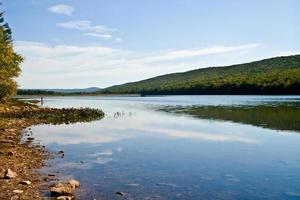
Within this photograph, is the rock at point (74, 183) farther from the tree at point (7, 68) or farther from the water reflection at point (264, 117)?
the tree at point (7, 68)

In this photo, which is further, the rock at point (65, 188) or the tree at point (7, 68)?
the tree at point (7, 68)

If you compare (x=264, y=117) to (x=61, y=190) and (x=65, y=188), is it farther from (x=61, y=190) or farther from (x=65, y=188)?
(x=61, y=190)

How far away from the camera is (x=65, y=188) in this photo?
56.6ft

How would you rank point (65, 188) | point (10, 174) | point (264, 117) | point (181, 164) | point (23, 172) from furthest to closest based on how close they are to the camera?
point (264, 117) < point (181, 164) < point (23, 172) < point (10, 174) < point (65, 188)

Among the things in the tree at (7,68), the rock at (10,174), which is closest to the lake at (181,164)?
the rock at (10,174)

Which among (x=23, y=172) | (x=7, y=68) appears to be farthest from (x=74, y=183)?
(x=7, y=68)

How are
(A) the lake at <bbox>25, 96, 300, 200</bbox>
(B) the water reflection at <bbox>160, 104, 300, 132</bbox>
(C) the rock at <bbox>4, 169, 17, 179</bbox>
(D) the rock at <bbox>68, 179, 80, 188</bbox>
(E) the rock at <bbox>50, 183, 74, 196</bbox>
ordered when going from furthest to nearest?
(B) the water reflection at <bbox>160, 104, 300, 132</bbox>, (C) the rock at <bbox>4, 169, 17, 179</bbox>, (D) the rock at <bbox>68, 179, 80, 188</bbox>, (A) the lake at <bbox>25, 96, 300, 200</bbox>, (E) the rock at <bbox>50, 183, 74, 196</bbox>

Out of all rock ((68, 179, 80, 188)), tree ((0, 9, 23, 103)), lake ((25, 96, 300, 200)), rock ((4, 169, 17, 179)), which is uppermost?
tree ((0, 9, 23, 103))

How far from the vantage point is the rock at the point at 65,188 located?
16.7 metres

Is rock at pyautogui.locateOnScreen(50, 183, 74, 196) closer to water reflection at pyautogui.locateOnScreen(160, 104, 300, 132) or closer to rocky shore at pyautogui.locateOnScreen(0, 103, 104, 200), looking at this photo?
rocky shore at pyautogui.locateOnScreen(0, 103, 104, 200)

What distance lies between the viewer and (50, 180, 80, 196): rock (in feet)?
54.9

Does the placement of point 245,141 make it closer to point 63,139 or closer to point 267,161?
point 267,161

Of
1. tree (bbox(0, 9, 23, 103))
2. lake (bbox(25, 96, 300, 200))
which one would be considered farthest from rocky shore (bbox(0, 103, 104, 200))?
tree (bbox(0, 9, 23, 103))

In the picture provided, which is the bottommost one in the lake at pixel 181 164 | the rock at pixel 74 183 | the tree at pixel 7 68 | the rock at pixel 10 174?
the lake at pixel 181 164
